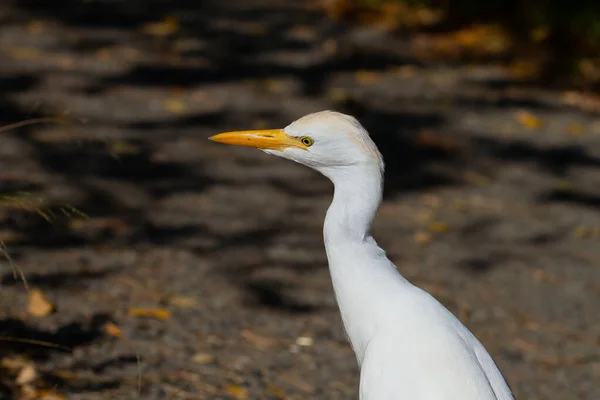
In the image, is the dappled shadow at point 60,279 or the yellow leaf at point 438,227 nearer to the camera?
the dappled shadow at point 60,279

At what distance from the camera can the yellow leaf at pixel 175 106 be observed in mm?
7746

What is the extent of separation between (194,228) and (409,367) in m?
3.01

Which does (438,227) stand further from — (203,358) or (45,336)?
(45,336)

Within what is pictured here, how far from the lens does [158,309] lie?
16.2ft

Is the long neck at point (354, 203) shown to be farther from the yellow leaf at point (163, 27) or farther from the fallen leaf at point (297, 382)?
the yellow leaf at point (163, 27)

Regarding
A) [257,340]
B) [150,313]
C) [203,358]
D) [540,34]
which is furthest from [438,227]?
[540,34]

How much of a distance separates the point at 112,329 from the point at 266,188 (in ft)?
8.21

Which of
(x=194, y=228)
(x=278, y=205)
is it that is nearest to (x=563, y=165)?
(x=278, y=205)

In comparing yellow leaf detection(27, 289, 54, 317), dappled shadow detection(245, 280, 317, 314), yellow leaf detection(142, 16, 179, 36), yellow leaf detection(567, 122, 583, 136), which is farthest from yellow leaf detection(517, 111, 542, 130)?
yellow leaf detection(27, 289, 54, 317)

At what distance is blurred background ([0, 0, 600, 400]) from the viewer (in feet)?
15.2

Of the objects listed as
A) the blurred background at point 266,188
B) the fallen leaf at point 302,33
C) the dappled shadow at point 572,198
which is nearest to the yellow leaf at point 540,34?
the blurred background at point 266,188

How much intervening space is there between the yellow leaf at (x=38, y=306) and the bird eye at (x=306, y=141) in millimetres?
1856

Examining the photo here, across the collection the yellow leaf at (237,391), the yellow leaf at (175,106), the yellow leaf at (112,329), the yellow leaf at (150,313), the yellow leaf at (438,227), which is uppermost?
the yellow leaf at (175,106)

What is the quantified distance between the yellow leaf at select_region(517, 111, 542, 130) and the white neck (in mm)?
5575
